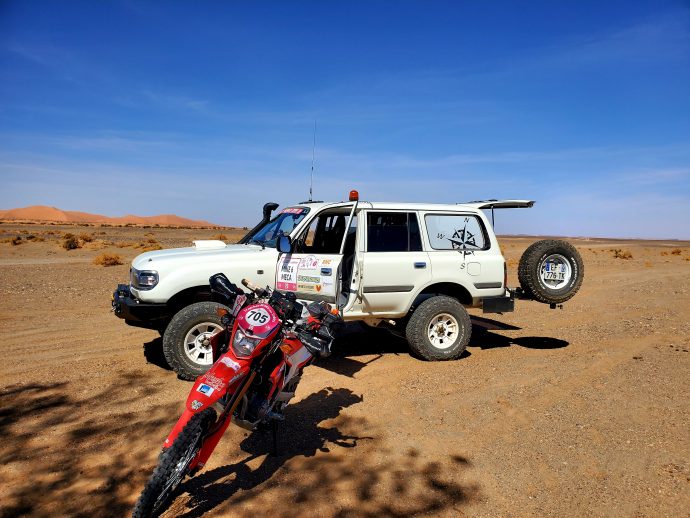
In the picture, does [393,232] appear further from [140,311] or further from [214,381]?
[214,381]

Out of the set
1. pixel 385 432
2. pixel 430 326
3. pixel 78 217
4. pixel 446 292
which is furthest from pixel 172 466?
pixel 78 217

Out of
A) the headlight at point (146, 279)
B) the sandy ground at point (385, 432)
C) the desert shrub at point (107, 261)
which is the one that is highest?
the headlight at point (146, 279)

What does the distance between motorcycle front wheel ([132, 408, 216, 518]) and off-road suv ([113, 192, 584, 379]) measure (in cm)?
278

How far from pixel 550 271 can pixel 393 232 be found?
2.57m

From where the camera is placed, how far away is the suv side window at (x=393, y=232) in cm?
673

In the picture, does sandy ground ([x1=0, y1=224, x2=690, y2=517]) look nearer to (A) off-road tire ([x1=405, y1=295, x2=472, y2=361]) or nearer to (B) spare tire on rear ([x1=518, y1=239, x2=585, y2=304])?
(A) off-road tire ([x1=405, y1=295, x2=472, y2=361])

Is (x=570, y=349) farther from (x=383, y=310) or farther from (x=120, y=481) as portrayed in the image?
(x=120, y=481)

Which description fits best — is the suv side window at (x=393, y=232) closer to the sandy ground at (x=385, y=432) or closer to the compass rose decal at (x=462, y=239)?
the compass rose decal at (x=462, y=239)

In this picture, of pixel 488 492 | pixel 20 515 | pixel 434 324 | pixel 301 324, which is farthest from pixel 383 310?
pixel 20 515

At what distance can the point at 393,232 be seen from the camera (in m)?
6.86

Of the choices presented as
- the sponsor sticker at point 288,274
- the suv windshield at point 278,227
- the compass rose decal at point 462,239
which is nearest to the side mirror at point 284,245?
the sponsor sticker at point 288,274

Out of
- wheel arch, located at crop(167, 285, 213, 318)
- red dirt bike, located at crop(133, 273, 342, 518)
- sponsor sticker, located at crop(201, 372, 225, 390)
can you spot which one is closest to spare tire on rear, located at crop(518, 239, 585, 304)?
red dirt bike, located at crop(133, 273, 342, 518)

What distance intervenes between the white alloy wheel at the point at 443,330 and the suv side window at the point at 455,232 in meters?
1.00

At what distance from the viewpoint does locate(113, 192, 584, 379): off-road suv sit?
19.2ft
